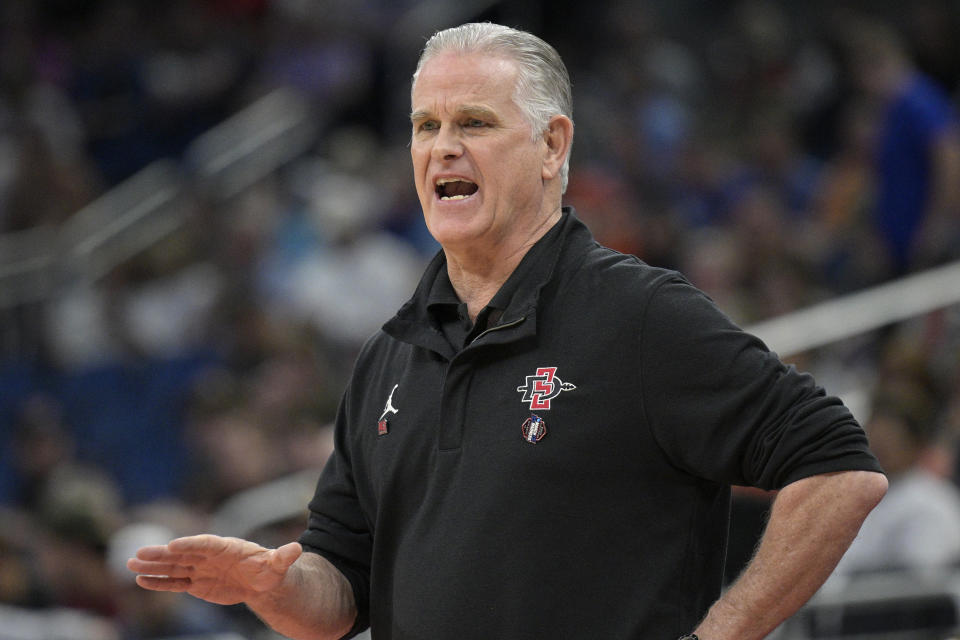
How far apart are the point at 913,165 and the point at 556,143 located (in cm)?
466

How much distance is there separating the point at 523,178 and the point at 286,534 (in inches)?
142

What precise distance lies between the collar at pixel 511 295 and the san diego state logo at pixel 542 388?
0.08 metres

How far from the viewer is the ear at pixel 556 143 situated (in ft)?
9.33

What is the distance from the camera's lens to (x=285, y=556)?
8.64ft

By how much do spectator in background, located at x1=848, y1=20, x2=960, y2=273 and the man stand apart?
14.1 feet

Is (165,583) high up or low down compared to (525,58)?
down

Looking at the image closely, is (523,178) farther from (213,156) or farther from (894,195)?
(213,156)

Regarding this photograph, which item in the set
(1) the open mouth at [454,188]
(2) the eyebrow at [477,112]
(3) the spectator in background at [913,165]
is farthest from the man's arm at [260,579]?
(3) the spectator in background at [913,165]

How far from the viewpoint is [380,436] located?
2.83 meters

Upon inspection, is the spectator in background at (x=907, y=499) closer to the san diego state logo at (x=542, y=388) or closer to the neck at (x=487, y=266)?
the neck at (x=487, y=266)

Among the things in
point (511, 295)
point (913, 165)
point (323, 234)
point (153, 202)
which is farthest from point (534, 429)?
point (153, 202)

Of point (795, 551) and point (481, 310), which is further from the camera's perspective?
point (481, 310)

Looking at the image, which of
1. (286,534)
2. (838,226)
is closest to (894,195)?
(838,226)

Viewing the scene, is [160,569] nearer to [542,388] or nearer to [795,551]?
[542,388]
